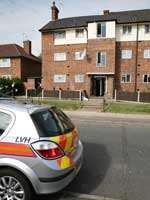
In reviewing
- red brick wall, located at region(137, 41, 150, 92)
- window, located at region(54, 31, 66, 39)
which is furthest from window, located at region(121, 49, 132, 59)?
window, located at region(54, 31, 66, 39)

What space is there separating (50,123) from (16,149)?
715mm

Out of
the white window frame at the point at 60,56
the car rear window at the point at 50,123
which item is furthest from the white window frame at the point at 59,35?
the car rear window at the point at 50,123

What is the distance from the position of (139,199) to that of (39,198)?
1590 millimetres

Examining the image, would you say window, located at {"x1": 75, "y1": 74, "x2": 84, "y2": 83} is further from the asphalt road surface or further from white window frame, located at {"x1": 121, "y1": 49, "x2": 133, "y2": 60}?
the asphalt road surface

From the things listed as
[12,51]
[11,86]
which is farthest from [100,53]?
[12,51]

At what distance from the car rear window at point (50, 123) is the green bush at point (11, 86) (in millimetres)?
34233

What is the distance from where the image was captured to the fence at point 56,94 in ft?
108

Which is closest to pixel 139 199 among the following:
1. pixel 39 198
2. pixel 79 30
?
pixel 39 198

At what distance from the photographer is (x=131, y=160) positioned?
6574mm

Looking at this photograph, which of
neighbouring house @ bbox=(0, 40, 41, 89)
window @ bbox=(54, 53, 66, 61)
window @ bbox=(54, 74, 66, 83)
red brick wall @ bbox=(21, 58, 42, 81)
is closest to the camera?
window @ bbox=(54, 74, 66, 83)

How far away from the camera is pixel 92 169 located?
5.86 meters

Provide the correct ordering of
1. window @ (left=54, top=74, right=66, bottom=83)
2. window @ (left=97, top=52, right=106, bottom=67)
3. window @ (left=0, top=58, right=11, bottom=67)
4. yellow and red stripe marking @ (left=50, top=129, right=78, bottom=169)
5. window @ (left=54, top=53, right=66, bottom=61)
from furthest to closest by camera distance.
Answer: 1. window @ (left=0, top=58, right=11, bottom=67)
2. window @ (left=54, top=53, right=66, bottom=61)
3. window @ (left=54, top=74, right=66, bottom=83)
4. window @ (left=97, top=52, right=106, bottom=67)
5. yellow and red stripe marking @ (left=50, top=129, right=78, bottom=169)

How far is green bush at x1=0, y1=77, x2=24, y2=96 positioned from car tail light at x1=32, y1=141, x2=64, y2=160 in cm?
3507

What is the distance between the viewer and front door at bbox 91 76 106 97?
117 feet
